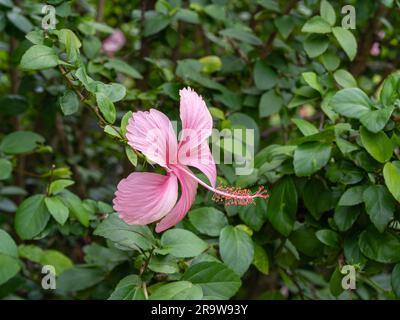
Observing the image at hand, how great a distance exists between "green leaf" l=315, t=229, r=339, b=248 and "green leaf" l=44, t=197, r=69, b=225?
0.46m

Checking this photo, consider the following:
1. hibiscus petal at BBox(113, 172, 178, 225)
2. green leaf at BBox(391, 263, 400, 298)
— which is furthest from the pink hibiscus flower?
green leaf at BBox(391, 263, 400, 298)

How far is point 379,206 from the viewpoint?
95cm

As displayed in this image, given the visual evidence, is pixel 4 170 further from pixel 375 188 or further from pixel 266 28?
pixel 266 28

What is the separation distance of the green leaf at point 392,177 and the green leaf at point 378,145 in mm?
15

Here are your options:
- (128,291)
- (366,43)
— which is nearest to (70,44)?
(128,291)

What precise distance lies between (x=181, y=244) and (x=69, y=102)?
0.96 ft

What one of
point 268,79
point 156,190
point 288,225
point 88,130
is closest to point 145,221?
point 156,190

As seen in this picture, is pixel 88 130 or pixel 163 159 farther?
pixel 88 130

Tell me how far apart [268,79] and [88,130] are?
2.86 ft

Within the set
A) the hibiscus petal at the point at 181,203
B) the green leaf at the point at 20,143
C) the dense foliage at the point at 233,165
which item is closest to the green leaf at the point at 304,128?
the dense foliage at the point at 233,165

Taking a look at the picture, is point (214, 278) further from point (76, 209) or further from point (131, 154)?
point (76, 209)

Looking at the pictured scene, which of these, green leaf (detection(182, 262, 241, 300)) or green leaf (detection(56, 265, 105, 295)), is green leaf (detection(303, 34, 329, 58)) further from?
green leaf (detection(56, 265, 105, 295))

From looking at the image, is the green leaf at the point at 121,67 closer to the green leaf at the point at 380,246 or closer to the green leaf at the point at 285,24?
the green leaf at the point at 285,24
